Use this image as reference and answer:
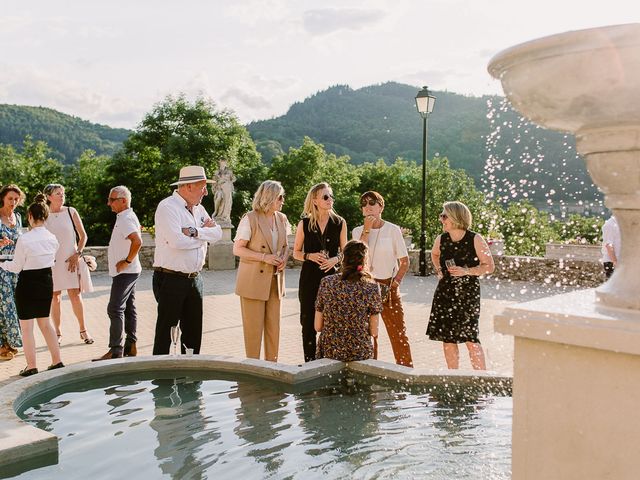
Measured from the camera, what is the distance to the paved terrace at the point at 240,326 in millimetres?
7363

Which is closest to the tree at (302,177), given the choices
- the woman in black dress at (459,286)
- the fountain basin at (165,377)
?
the woman in black dress at (459,286)

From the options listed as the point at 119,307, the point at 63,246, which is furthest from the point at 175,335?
the point at 63,246

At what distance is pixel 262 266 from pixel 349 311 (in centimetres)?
135

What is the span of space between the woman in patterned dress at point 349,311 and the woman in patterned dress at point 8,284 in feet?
13.7

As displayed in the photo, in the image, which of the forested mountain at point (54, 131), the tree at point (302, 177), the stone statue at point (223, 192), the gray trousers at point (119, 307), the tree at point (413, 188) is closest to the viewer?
the gray trousers at point (119, 307)

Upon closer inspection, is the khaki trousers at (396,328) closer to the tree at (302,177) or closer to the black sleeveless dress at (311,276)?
the black sleeveless dress at (311,276)

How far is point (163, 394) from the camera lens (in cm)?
452

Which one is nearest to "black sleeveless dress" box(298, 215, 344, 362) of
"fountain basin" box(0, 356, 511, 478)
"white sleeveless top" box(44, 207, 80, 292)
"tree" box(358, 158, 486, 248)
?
"fountain basin" box(0, 356, 511, 478)

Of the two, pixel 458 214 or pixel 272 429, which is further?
pixel 458 214

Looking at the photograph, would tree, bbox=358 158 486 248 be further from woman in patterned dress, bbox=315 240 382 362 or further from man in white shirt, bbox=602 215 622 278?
woman in patterned dress, bbox=315 240 382 362

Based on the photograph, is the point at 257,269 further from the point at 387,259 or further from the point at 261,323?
the point at 387,259

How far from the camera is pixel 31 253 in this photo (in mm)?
6094

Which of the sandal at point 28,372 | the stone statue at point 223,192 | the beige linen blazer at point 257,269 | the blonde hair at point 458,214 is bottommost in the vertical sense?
the sandal at point 28,372

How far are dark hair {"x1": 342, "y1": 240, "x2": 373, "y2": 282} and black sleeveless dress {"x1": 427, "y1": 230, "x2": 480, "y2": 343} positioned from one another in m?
0.98
